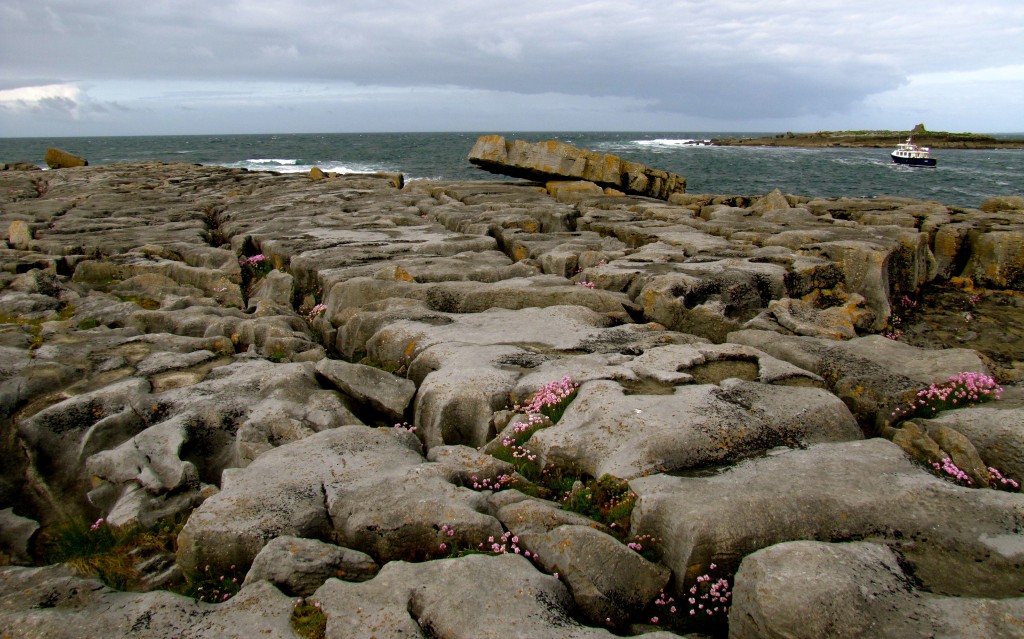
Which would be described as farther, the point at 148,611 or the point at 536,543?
the point at 536,543

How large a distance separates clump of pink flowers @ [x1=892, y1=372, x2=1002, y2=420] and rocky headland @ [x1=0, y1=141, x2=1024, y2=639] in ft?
0.24

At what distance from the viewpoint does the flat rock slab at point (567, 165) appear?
37844 mm

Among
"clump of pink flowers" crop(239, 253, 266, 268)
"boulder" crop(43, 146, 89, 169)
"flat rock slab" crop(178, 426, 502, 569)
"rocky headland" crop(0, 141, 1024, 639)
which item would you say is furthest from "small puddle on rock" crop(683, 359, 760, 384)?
"boulder" crop(43, 146, 89, 169)

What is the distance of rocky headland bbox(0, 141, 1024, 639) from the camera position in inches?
253

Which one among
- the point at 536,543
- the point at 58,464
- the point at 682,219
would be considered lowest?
the point at 58,464

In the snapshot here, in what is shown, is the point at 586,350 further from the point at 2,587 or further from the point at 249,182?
the point at 249,182

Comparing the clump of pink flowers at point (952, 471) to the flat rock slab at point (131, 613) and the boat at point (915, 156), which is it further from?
→ the boat at point (915, 156)

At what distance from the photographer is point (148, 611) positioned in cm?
638

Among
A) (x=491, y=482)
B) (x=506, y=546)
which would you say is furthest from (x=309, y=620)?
(x=491, y=482)

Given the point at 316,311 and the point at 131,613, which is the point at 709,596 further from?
the point at 316,311

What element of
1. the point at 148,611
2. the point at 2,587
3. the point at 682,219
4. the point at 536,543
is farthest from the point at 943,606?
the point at 682,219

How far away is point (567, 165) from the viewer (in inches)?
1490

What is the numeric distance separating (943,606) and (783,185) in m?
73.7

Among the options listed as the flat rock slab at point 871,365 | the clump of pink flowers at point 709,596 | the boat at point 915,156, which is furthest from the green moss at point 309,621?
the boat at point 915,156
